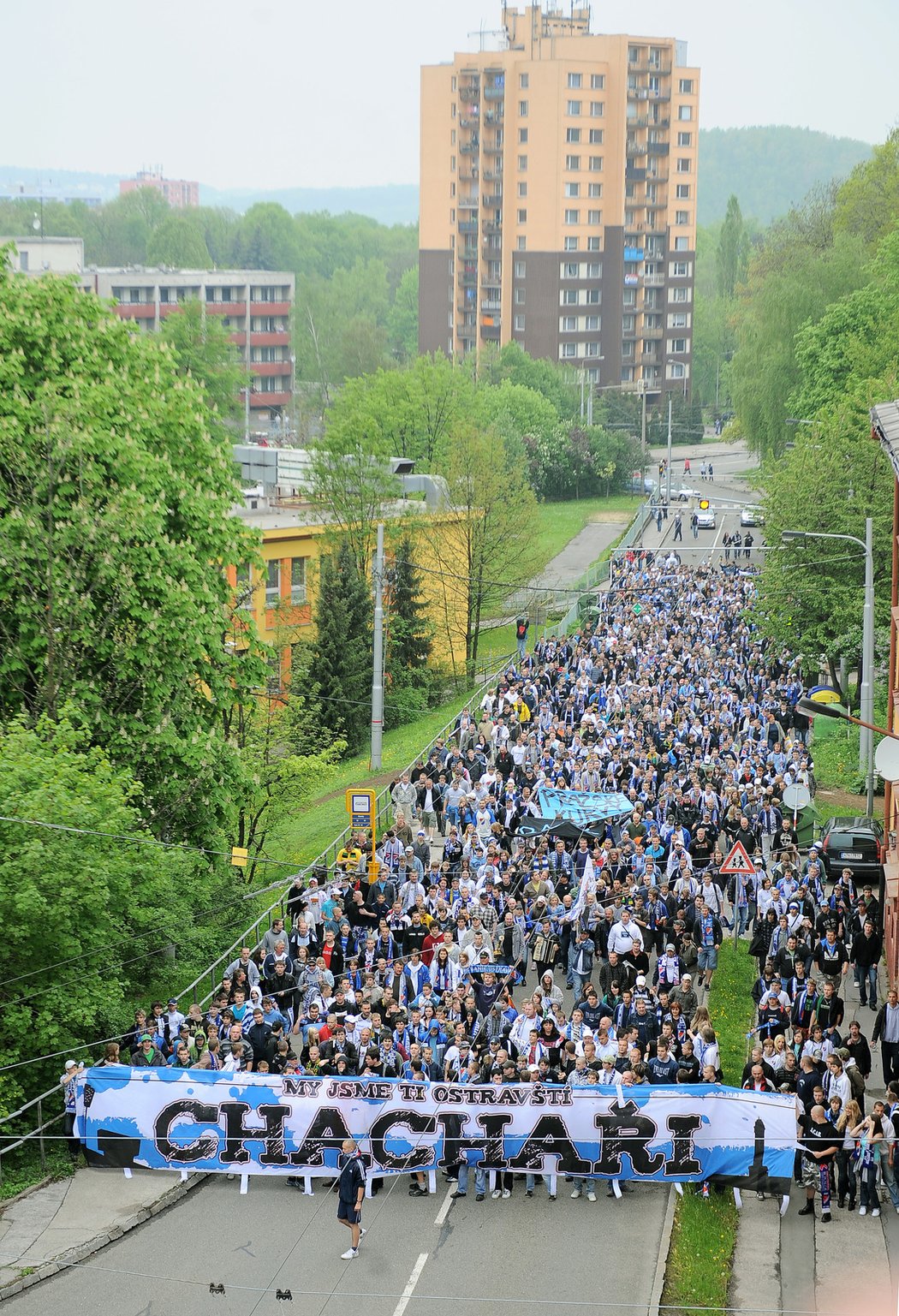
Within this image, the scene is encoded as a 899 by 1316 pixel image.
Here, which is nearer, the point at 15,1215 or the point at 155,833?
the point at 15,1215

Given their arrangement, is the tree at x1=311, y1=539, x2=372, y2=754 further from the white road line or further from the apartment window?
the white road line

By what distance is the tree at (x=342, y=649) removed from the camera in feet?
163

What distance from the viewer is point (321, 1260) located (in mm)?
17938

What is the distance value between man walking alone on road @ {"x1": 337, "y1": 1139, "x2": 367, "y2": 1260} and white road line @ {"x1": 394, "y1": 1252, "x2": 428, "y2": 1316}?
70cm

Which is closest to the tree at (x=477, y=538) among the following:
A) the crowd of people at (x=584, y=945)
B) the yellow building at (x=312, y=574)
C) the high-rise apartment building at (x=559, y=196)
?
the yellow building at (x=312, y=574)

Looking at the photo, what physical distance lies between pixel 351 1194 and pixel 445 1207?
175cm

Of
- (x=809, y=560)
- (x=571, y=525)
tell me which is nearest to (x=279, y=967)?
(x=809, y=560)

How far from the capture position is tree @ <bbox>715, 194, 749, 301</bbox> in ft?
566

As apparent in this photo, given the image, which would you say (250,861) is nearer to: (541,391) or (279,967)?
(279,967)

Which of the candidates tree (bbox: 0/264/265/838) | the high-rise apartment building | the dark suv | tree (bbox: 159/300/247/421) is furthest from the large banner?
the high-rise apartment building

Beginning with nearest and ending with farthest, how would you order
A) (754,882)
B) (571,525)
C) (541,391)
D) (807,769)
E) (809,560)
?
(754,882), (807,769), (809,560), (571,525), (541,391)

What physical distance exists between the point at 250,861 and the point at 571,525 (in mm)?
64389

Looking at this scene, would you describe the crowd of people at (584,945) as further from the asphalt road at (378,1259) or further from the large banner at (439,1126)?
the asphalt road at (378,1259)

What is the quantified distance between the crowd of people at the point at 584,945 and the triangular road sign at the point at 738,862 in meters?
0.41
